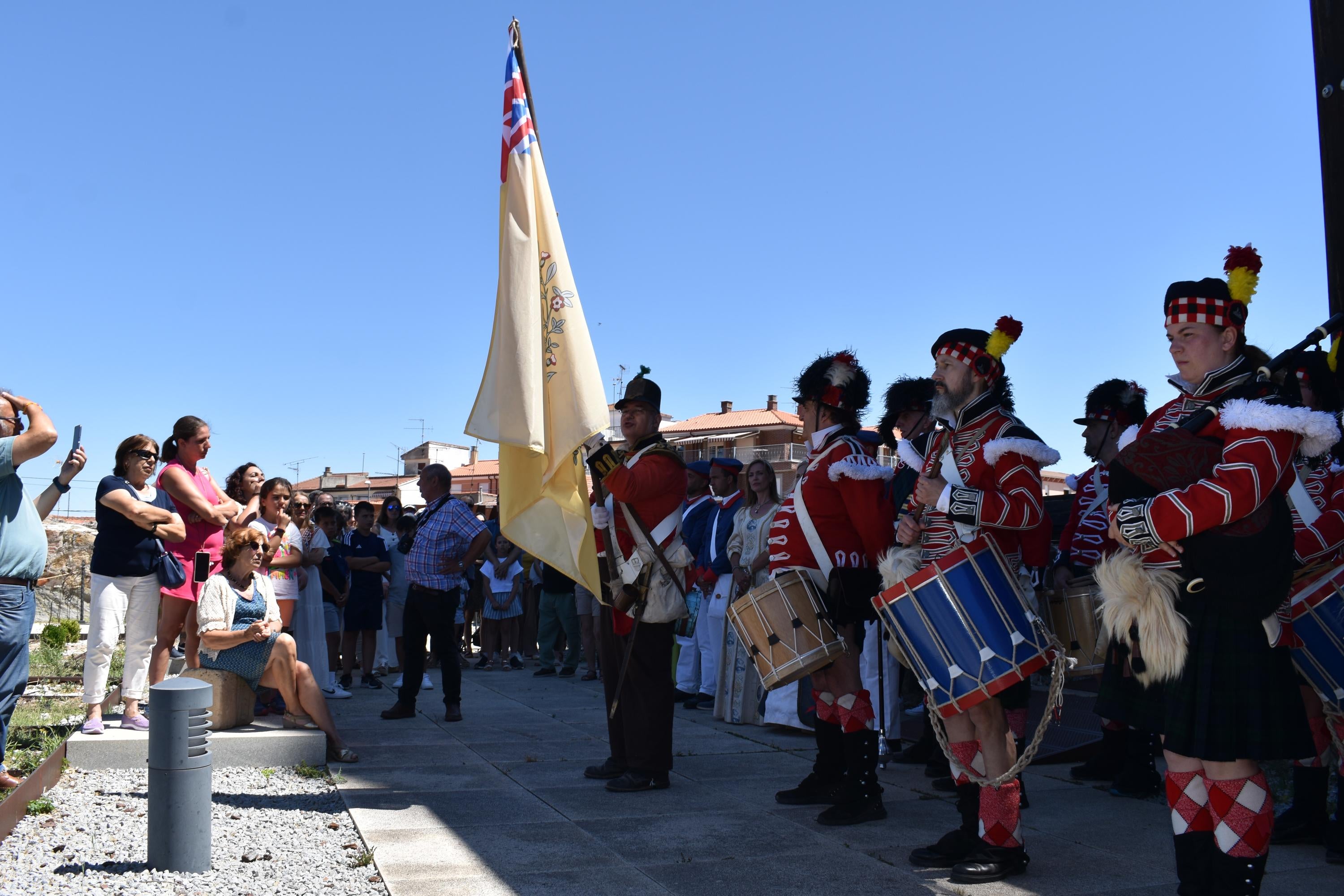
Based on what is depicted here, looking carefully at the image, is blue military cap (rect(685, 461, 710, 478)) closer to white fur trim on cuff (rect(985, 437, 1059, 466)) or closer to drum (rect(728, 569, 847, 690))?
drum (rect(728, 569, 847, 690))

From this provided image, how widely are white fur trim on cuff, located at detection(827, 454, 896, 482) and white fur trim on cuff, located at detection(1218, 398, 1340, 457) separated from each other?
6.30 ft

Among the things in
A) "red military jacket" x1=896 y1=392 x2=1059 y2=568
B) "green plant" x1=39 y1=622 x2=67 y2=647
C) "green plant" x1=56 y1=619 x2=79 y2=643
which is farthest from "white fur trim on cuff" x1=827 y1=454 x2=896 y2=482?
"green plant" x1=56 y1=619 x2=79 y2=643

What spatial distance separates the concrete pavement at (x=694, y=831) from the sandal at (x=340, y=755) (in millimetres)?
75

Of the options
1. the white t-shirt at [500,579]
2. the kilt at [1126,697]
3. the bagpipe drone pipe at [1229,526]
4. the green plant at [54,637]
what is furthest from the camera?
the white t-shirt at [500,579]

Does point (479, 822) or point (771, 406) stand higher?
point (771, 406)

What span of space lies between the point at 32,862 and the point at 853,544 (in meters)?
3.82

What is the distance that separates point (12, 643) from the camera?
5398mm

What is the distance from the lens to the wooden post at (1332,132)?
5031 millimetres

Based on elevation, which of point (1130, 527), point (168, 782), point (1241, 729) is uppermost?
point (1130, 527)

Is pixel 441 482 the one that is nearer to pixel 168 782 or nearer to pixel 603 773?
pixel 603 773

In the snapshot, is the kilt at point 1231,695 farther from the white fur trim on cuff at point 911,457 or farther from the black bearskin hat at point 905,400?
the black bearskin hat at point 905,400

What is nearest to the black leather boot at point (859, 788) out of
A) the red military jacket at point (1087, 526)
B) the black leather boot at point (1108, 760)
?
the black leather boot at point (1108, 760)

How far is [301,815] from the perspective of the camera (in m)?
5.38

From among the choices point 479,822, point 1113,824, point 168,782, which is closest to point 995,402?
point 1113,824
